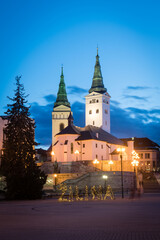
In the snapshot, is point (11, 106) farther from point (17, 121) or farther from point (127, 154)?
point (127, 154)

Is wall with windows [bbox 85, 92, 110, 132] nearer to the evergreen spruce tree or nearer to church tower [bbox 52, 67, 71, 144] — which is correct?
church tower [bbox 52, 67, 71, 144]

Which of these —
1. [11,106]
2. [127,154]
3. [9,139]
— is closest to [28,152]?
[9,139]

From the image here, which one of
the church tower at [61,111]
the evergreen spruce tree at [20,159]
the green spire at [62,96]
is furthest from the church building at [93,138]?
the evergreen spruce tree at [20,159]

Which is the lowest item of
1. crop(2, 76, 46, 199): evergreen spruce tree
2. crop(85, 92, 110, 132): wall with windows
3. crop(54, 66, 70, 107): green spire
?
crop(2, 76, 46, 199): evergreen spruce tree

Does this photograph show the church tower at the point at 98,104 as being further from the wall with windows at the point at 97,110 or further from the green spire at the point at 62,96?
the green spire at the point at 62,96

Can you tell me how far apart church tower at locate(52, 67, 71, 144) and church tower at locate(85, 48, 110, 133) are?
15745 millimetres

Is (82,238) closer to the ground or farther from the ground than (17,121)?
closer to the ground

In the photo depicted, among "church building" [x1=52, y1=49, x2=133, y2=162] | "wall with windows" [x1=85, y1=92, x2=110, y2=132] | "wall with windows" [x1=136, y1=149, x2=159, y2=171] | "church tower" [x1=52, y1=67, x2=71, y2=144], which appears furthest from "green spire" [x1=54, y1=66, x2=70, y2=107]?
"wall with windows" [x1=136, y1=149, x2=159, y2=171]

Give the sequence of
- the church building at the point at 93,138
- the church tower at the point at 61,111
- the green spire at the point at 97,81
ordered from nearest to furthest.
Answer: the church building at the point at 93,138, the green spire at the point at 97,81, the church tower at the point at 61,111

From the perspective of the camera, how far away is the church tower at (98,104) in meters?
127

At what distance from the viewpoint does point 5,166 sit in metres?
39.1

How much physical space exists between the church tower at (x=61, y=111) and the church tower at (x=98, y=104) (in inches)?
620

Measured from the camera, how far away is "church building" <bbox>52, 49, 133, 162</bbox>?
287 feet

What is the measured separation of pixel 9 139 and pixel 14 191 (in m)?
5.98
